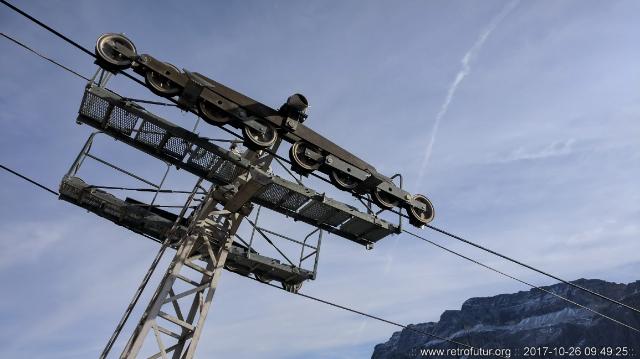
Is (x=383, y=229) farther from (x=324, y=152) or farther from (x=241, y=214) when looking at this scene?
(x=241, y=214)

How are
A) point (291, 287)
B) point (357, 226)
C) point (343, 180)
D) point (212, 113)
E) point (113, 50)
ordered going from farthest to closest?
point (291, 287)
point (357, 226)
point (343, 180)
point (212, 113)
point (113, 50)

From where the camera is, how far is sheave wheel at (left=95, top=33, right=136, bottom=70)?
6.73 metres

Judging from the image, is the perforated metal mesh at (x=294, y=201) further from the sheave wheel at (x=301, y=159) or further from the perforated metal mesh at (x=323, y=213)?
the sheave wheel at (x=301, y=159)

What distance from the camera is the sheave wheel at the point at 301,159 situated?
26.5ft

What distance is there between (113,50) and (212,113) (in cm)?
171

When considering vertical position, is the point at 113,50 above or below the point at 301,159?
above

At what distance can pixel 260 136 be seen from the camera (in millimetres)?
7926

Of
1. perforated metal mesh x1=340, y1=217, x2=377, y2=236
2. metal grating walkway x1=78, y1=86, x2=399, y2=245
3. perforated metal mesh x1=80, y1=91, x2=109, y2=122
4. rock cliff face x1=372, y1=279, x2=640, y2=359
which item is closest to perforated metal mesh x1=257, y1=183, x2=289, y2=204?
metal grating walkway x1=78, y1=86, x2=399, y2=245

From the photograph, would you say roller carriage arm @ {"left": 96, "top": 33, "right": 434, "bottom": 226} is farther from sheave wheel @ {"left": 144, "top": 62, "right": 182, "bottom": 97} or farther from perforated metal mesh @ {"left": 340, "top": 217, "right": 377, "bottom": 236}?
perforated metal mesh @ {"left": 340, "top": 217, "right": 377, "bottom": 236}

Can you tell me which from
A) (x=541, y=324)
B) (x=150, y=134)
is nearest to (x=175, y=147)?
(x=150, y=134)

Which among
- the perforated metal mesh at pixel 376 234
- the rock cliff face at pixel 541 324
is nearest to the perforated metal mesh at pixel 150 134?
the perforated metal mesh at pixel 376 234

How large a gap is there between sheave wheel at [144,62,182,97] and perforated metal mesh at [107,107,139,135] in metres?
0.94

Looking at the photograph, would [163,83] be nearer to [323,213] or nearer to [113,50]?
[113,50]

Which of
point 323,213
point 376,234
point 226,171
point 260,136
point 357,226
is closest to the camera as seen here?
point 260,136
